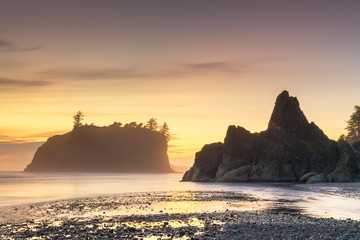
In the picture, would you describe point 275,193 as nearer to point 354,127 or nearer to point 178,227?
point 178,227

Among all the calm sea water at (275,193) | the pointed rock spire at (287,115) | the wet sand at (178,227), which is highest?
the pointed rock spire at (287,115)

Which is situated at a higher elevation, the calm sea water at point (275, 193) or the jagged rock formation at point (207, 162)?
the jagged rock formation at point (207, 162)

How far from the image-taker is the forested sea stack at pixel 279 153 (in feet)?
270

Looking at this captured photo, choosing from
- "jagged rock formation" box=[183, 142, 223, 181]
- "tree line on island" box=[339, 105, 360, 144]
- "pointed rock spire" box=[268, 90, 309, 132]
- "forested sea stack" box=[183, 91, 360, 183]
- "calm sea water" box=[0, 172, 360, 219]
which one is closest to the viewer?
"calm sea water" box=[0, 172, 360, 219]

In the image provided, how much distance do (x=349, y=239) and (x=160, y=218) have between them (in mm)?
11631

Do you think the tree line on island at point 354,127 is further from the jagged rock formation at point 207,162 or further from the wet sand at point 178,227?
the wet sand at point 178,227

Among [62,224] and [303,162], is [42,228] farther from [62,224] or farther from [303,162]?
[303,162]

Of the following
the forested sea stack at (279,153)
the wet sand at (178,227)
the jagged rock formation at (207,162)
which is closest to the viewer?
the wet sand at (178,227)

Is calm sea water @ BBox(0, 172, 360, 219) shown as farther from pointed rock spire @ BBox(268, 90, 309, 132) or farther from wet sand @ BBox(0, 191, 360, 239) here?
pointed rock spire @ BBox(268, 90, 309, 132)

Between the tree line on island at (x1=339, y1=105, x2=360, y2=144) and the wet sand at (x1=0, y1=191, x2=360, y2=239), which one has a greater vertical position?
the tree line on island at (x1=339, y1=105, x2=360, y2=144)

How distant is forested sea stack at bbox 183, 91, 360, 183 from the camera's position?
8225 cm

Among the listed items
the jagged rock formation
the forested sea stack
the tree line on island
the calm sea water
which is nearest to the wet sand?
the calm sea water

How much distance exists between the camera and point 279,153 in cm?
8494

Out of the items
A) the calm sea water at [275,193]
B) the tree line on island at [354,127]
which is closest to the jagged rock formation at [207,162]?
the calm sea water at [275,193]
